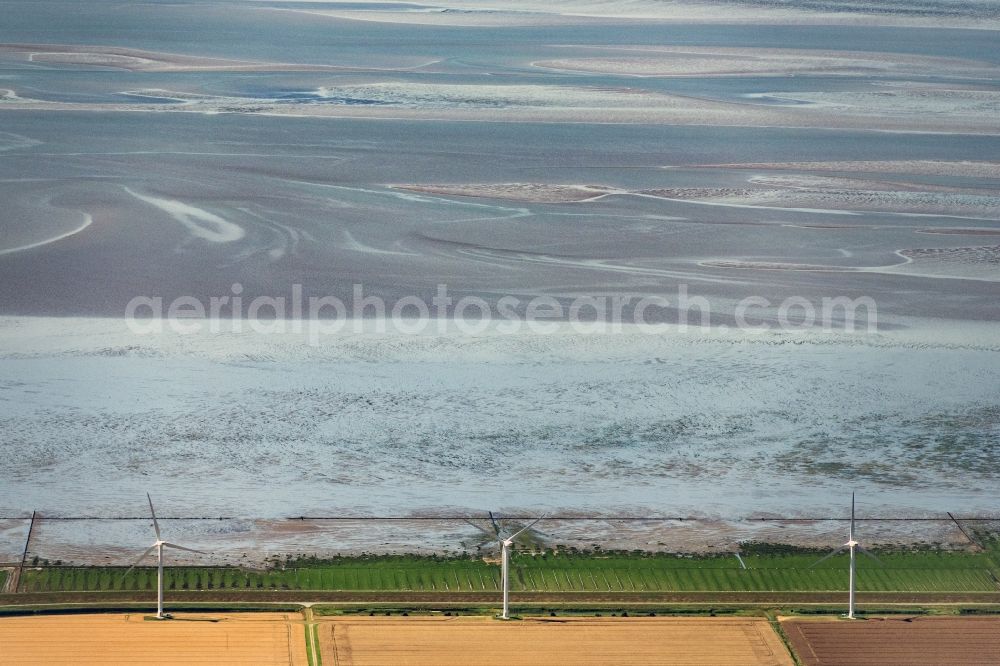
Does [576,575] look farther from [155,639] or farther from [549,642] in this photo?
[155,639]

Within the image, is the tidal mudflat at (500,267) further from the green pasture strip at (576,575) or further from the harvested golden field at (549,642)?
the harvested golden field at (549,642)

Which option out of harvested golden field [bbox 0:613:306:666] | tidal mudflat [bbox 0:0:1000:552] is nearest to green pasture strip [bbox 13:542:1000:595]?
harvested golden field [bbox 0:613:306:666]

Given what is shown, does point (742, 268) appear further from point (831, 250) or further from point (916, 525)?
point (916, 525)

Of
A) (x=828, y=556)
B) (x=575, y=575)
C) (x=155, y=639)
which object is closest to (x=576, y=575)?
(x=575, y=575)

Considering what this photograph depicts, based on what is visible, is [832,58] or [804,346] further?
[832,58]

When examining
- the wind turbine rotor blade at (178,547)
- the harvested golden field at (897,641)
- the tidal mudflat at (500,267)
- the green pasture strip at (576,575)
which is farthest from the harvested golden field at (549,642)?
the tidal mudflat at (500,267)

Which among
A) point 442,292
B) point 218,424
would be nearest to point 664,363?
point 442,292
